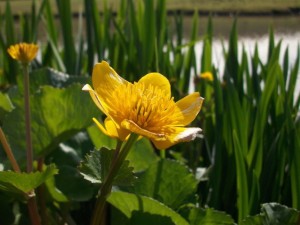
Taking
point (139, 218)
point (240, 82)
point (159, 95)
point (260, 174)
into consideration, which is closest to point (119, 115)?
point (159, 95)

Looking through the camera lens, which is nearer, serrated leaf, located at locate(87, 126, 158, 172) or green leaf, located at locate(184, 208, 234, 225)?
green leaf, located at locate(184, 208, 234, 225)

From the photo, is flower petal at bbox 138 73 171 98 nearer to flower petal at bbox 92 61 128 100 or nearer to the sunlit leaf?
flower petal at bbox 92 61 128 100

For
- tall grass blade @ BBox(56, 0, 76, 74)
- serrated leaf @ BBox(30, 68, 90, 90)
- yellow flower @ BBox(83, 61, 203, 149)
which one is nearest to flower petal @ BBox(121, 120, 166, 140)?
yellow flower @ BBox(83, 61, 203, 149)

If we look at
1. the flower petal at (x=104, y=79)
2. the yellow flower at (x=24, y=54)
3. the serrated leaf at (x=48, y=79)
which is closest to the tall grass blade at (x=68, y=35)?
Result: the serrated leaf at (x=48, y=79)

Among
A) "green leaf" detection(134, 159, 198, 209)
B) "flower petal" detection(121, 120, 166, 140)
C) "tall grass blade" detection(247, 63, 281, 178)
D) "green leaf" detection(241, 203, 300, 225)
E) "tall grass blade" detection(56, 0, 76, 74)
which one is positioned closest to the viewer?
"flower petal" detection(121, 120, 166, 140)

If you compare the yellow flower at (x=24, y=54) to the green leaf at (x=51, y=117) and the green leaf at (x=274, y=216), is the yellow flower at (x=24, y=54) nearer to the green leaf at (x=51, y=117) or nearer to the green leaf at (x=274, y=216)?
the green leaf at (x=51, y=117)

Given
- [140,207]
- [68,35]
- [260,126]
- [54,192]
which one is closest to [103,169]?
[140,207]

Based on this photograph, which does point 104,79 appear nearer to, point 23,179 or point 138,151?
point 23,179

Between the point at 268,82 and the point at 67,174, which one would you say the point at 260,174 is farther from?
the point at 67,174
